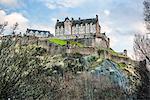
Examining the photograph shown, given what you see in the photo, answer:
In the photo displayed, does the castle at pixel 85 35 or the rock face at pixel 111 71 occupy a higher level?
the castle at pixel 85 35

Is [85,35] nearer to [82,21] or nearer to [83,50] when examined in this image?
A: [82,21]

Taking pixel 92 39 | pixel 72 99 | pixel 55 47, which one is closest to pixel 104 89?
pixel 72 99

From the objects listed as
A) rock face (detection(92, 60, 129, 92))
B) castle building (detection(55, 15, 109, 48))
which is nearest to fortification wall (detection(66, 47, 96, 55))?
rock face (detection(92, 60, 129, 92))

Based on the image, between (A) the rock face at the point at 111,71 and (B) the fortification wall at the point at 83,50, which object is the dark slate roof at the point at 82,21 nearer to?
(B) the fortification wall at the point at 83,50

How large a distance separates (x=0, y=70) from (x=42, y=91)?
8.41 feet

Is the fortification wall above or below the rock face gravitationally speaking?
above

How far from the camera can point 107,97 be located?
52031 millimetres

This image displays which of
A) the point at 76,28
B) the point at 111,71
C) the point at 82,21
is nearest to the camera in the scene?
the point at 111,71

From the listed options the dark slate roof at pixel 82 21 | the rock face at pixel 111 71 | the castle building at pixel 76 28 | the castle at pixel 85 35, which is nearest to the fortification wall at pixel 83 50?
the castle at pixel 85 35

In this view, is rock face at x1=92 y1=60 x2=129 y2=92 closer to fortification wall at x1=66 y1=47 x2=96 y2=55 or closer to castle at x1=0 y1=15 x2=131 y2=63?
castle at x1=0 y1=15 x2=131 y2=63

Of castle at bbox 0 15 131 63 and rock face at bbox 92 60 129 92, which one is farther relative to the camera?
castle at bbox 0 15 131 63

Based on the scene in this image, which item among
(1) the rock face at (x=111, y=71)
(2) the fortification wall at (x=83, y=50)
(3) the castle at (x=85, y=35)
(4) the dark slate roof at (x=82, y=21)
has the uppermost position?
(4) the dark slate roof at (x=82, y=21)

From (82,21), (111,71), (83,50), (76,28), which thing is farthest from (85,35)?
(111,71)

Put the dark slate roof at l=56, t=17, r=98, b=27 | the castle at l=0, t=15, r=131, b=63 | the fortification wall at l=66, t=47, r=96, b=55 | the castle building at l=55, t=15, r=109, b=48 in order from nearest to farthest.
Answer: the fortification wall at l=66, t=47, r=96, b=55
the castle at l=0, t=15, r=131, b=63
the castle building at l=55, t=15, r=109, b=48
the dark slate roof at l=56, t=17, r=98, b=27
